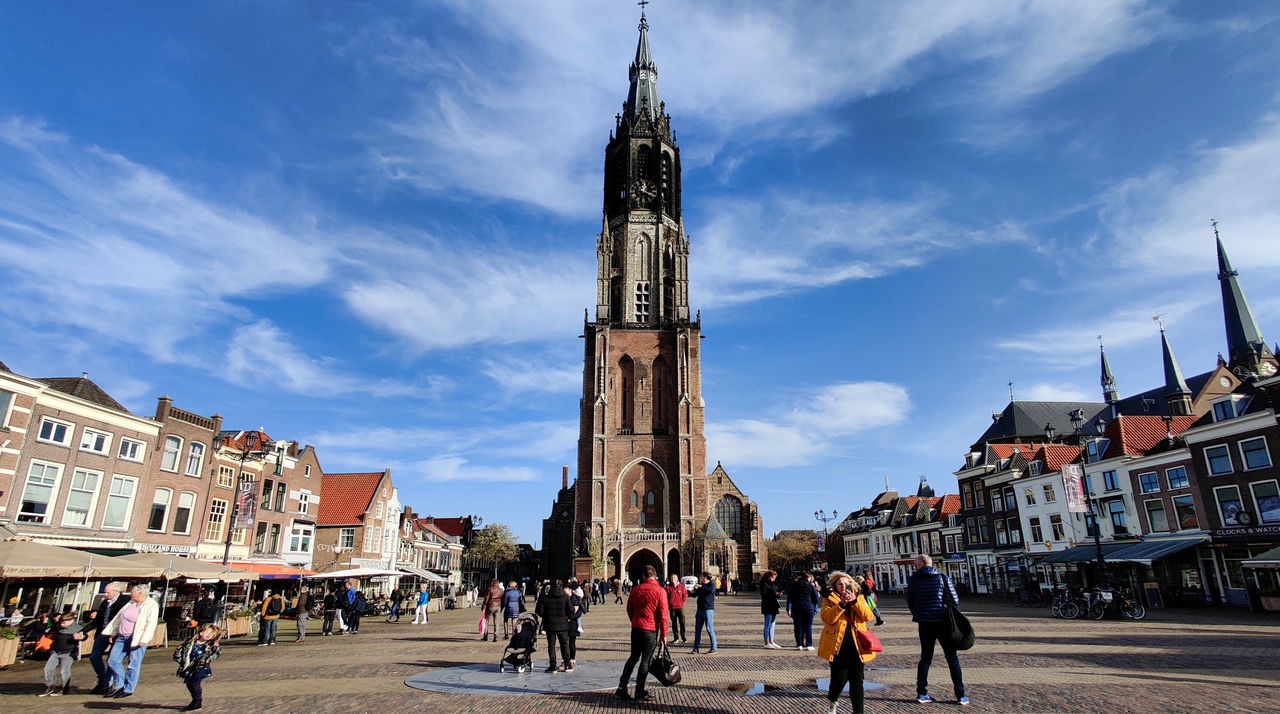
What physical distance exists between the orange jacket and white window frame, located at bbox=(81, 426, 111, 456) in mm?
26592

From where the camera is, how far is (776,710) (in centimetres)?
771

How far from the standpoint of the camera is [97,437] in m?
24.2

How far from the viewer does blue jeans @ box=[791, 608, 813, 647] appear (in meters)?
13.3

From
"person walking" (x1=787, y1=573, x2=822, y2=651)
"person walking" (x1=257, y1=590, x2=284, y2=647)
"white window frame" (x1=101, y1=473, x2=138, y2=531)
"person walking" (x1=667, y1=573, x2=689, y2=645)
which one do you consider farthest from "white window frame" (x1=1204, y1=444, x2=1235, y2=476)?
"white window frame" (x1=101, y1=473, x2=138, y2=531)

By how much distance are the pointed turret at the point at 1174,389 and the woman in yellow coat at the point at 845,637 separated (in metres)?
46.2

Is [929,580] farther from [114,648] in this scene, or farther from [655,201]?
[655,201]

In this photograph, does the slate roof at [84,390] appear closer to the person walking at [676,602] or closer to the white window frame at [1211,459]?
the person walking at [676,602]

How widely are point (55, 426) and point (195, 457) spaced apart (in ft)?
20.8

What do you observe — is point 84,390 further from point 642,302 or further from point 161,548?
point 642,302

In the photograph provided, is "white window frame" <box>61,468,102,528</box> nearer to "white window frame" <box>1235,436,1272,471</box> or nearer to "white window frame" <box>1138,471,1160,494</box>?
"white window frame" <box>1235,436,1272,471</box>

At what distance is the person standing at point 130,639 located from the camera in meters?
9.19

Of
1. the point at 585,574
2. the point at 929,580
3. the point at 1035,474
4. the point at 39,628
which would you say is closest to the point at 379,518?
the point at 585,574

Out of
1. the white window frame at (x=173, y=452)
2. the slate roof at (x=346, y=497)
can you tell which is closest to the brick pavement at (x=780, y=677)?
the white window frame at (x=173, y=452)

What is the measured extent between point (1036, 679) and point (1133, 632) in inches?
383
